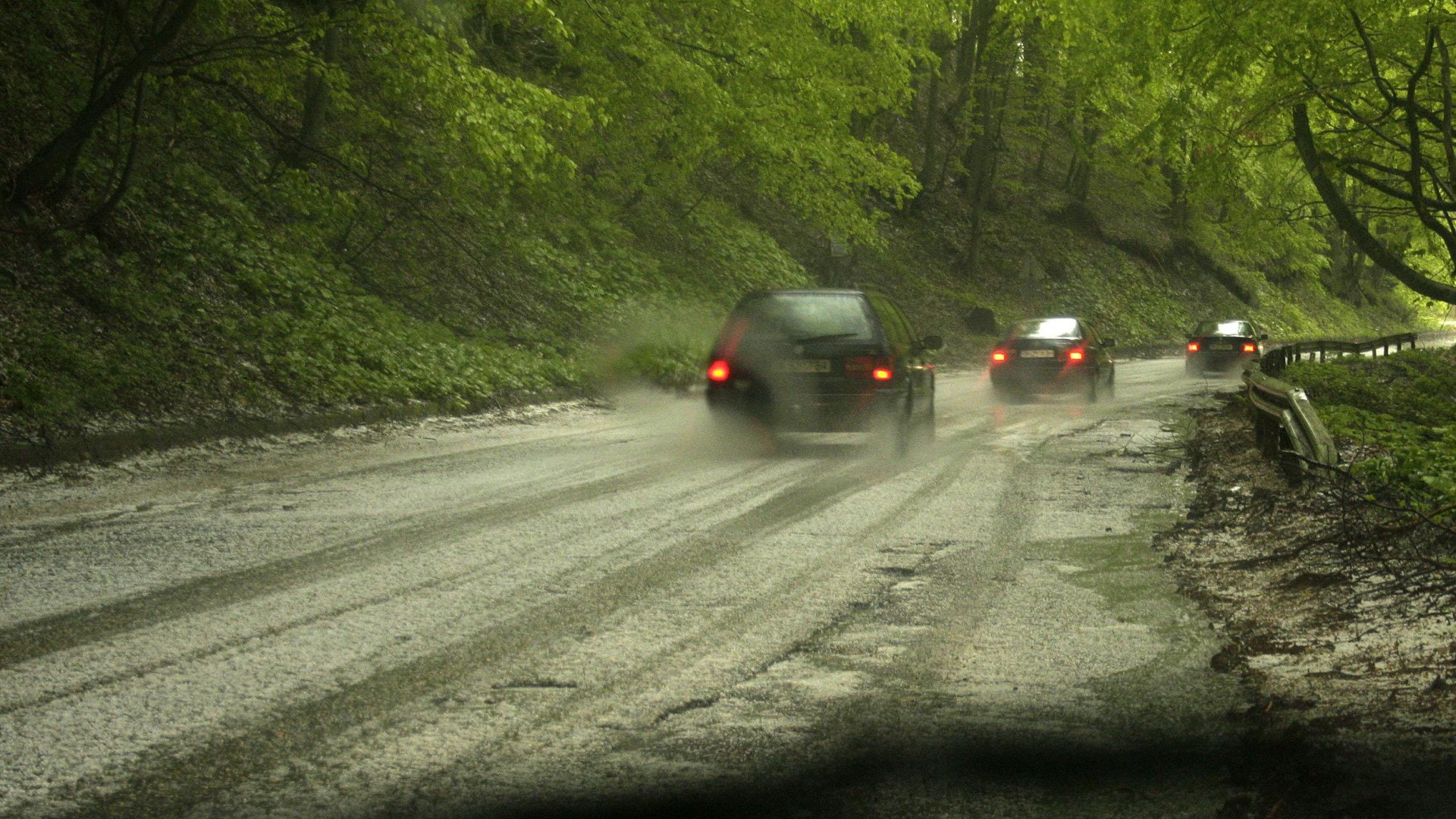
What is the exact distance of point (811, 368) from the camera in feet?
46.7

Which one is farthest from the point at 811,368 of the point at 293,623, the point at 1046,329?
the point at 1046,329

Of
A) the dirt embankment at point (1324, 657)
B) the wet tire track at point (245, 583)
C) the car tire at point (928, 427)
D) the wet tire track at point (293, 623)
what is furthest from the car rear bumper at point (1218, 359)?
the wet tire track at point (293, 623)

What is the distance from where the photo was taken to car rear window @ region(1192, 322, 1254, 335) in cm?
3303

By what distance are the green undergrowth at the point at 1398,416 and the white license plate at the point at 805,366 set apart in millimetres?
5064

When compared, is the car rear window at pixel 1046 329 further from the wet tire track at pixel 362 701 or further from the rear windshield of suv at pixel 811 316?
the wet tire track at pixel 362 701

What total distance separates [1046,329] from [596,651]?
19457 millimetres

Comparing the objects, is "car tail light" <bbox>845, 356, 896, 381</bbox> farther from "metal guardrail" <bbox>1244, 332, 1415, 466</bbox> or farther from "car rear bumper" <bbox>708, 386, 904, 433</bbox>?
"metal guardrail" <bbox>1244, 332, 1415, 466</bbox>

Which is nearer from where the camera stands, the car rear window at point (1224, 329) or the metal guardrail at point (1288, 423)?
the metal guardrail at point (1288, 423)

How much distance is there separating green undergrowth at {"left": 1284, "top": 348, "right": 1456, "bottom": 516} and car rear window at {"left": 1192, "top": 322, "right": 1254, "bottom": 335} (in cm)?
210

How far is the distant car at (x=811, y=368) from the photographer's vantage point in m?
14.2

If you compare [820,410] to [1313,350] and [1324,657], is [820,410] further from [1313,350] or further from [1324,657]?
[1313,350]

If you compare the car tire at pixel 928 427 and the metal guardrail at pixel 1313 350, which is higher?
the metal guardrail at pixel 1313 350

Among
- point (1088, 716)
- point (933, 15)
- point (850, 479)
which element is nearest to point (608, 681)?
point (1088, 716)

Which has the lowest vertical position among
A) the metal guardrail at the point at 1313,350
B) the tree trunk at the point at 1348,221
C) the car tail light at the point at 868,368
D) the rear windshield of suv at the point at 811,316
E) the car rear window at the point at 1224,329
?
the metal guardrail at the point at 1313,350
